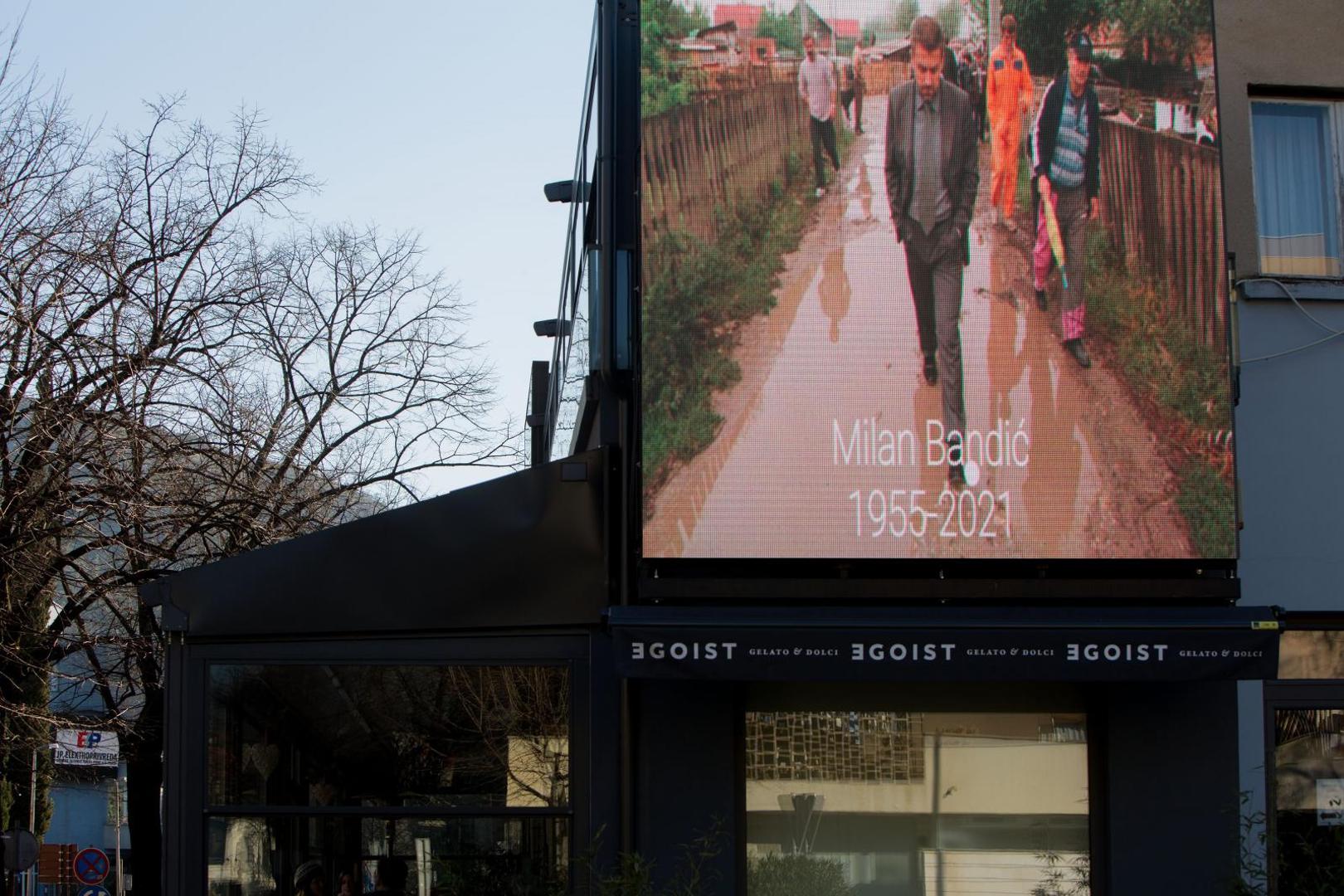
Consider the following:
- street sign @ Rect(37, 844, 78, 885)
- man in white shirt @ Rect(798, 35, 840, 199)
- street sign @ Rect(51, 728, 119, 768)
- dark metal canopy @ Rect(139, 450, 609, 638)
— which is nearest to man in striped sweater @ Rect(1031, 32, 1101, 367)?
man in white shirt @ Rect(798, 35, 840, 199)

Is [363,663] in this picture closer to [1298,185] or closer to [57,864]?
[1298,185]

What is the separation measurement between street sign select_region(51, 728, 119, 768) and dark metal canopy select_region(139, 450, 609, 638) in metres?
9.61

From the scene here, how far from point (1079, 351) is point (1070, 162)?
3.27 feet

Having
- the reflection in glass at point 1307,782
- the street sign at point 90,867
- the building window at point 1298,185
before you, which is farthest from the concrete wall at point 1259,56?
the street sign at point 90,867

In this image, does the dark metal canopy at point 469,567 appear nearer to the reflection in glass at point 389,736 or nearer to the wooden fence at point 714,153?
the reflection in glass at point 389,736

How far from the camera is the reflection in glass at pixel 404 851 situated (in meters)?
8.18

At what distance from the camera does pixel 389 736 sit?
829cm

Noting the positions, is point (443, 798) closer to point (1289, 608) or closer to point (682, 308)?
point (682, 308)

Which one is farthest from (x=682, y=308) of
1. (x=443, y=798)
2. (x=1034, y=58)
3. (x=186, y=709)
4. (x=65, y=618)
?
(x=65, y=618)

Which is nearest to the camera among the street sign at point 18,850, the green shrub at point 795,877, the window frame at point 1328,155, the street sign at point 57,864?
the green shrub at point 795,877

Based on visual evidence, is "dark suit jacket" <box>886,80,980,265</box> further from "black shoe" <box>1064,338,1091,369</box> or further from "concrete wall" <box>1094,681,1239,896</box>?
"concrete wall" <box>1094,681,1239,896</box>

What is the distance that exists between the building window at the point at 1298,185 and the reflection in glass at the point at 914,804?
3146mm

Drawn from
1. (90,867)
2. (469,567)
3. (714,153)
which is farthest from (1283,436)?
(90,867)

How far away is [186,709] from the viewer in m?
8.30
